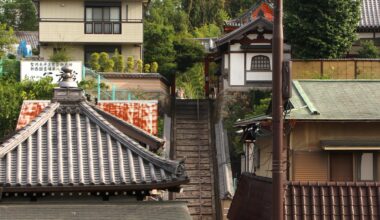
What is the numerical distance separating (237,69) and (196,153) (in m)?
5.38

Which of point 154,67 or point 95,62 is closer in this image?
point 95,62

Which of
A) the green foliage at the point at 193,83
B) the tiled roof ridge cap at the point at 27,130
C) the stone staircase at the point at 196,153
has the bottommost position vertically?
the stone staircase at the point at 196,153

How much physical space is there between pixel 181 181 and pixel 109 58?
31355 mm

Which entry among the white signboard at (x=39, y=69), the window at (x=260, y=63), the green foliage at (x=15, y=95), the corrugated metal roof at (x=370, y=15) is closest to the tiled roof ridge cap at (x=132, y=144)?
the green foliage at (x=15, y=95)

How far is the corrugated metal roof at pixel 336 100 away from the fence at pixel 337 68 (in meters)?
13.0

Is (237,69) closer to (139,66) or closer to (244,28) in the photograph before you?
(244,28)

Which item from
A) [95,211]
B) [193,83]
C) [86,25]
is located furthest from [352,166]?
[193,83]

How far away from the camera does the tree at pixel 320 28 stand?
1617 inches

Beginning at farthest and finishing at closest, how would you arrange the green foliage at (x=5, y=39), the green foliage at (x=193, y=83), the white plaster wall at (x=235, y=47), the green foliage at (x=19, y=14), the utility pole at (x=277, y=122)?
the green foliage at (x=19, y=14)
the green foliage at (x=193, y=83)
the green foliage at (x=5, y=39)
the white plaster wall at (x=235, y=47)
the utility pole at (x=277, y=122)

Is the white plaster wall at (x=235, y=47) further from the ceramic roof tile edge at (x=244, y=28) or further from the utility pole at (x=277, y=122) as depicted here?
the utility pole at (x=277, y=122)

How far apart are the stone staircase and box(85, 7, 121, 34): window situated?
20.1ft

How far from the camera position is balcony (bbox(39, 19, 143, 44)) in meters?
48.3

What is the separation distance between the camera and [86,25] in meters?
48.7

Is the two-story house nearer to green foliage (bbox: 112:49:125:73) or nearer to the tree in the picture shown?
green foliage (bbox: 112:49:125:73)
